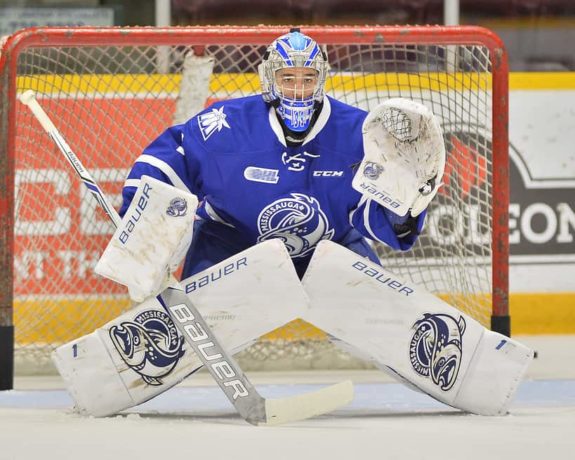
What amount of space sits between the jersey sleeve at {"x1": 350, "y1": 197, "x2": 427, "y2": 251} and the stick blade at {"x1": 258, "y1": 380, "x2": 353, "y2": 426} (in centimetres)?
40

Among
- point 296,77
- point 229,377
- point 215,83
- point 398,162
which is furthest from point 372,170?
point 215,83

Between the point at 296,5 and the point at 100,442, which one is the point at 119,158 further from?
the point at 100,442

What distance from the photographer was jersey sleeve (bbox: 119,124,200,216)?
11.7ft

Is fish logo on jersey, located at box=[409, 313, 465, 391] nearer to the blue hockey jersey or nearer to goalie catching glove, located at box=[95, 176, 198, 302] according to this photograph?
the blue hockey jersey

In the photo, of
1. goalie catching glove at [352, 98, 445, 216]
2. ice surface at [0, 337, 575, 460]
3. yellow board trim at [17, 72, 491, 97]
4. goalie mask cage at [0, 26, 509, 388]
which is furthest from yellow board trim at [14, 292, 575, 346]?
goalie catching glove at [352, 98, 445, 216]

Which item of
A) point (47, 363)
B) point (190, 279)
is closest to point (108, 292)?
point (47, 363)

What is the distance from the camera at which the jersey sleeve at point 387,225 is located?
3.50m

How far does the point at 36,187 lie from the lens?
15.0 ft

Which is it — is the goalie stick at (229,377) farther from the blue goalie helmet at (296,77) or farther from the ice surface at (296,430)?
the blue goalie helmet at (296,77)

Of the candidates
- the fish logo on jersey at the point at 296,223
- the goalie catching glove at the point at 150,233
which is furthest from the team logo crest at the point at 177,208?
the fish logo on jersey at the point at 296,223

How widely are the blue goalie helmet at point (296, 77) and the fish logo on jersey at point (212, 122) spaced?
15cm

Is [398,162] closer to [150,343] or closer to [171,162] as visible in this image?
[171,162]

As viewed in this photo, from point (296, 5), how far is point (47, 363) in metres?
1.64

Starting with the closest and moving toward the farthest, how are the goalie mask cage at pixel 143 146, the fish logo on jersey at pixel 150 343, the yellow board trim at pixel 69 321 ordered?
the fish logo on jersey at pixel 150 343 < the goalie mask cage at pixel 143 146 < the yellow board trim at pixel 69 321
